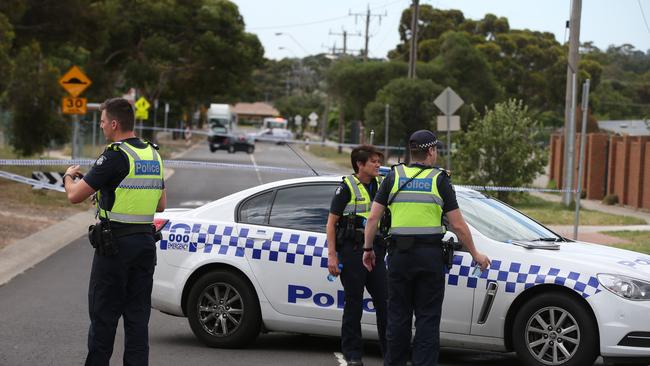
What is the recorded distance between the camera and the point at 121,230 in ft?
20.4

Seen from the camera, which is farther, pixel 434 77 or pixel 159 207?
pixel 434 77

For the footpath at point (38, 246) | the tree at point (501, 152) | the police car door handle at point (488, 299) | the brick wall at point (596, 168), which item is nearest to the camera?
the police car door handle at point (488, 299)

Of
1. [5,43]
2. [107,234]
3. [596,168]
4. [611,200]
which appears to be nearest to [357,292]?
[107,234]

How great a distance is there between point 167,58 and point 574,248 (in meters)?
49.4

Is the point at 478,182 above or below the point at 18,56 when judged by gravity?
below

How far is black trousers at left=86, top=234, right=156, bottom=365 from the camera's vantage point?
619cm

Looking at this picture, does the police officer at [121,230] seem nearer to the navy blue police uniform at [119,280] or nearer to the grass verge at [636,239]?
the navy blue police uniform at [119,280]

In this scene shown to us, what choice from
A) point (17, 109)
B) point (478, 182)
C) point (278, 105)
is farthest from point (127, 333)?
point (278, 105)

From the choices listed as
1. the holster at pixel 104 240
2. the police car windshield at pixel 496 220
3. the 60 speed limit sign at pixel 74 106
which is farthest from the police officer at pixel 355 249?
the 60 speed limit sign at pixel 74 106

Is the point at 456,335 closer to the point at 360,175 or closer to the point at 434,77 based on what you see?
the point at 360,175

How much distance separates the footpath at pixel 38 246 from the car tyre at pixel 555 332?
711cm

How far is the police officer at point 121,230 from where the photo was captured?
20.2 ft

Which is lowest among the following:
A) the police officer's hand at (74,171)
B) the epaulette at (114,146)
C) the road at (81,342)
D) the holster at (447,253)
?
the road at (81,342)

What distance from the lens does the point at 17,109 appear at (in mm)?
29156
